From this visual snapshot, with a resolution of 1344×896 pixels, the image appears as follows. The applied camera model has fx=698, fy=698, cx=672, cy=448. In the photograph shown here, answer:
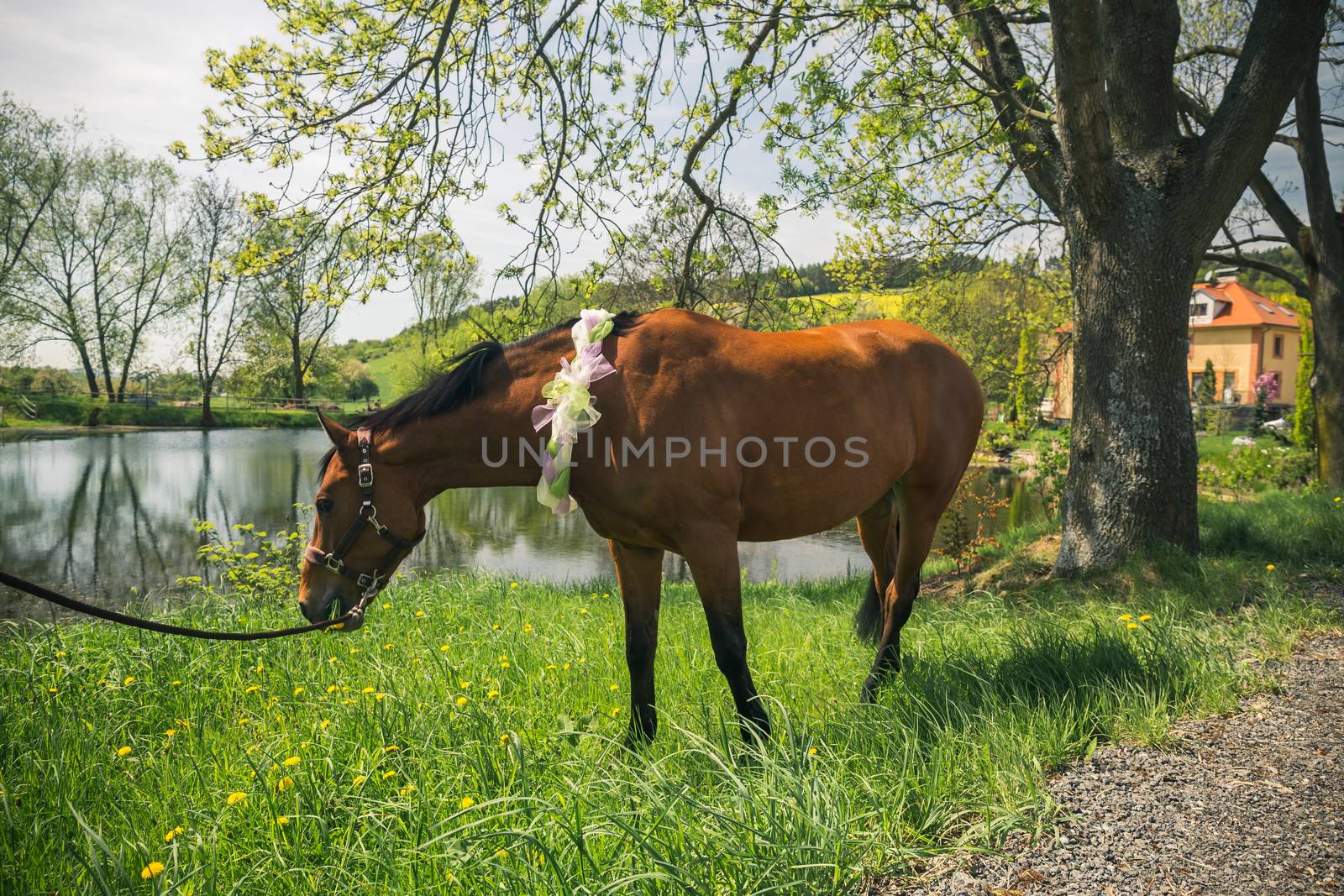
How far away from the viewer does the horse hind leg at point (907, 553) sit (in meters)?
3.71

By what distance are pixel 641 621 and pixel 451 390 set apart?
53.4 inches

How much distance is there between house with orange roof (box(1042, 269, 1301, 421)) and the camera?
4244 cm

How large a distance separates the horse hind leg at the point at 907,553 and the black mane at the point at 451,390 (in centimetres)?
189

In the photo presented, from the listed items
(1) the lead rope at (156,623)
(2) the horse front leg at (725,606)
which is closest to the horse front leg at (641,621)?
(2) the horse front leg at (725,606)

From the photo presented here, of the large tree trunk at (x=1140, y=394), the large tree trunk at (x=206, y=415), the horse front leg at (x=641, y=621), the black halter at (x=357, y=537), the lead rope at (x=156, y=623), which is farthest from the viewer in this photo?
the large tree trunk at (x=206, y=415)

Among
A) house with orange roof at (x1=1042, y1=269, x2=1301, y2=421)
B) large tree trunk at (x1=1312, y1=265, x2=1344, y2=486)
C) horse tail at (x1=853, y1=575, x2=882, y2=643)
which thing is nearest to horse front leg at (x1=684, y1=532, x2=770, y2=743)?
horse tail at (x1=853, y1=575, x2=882, y2=643)

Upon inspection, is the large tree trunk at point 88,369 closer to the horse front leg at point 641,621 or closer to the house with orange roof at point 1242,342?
the horse front leg at point 641,621

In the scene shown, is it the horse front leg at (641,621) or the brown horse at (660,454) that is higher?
the brown horse at (660,454)

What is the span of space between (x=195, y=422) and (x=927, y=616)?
3643 centimetres

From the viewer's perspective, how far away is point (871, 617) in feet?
14.4

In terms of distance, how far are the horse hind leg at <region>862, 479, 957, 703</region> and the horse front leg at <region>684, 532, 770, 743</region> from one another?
97cm

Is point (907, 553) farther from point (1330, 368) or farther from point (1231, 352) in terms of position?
point (1231, 352)

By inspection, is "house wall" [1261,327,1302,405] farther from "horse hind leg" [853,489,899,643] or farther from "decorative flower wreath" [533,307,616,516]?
"decorative flower wreath" [533,307,616,516]

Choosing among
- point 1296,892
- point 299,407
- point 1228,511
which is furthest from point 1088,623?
point 299,407
